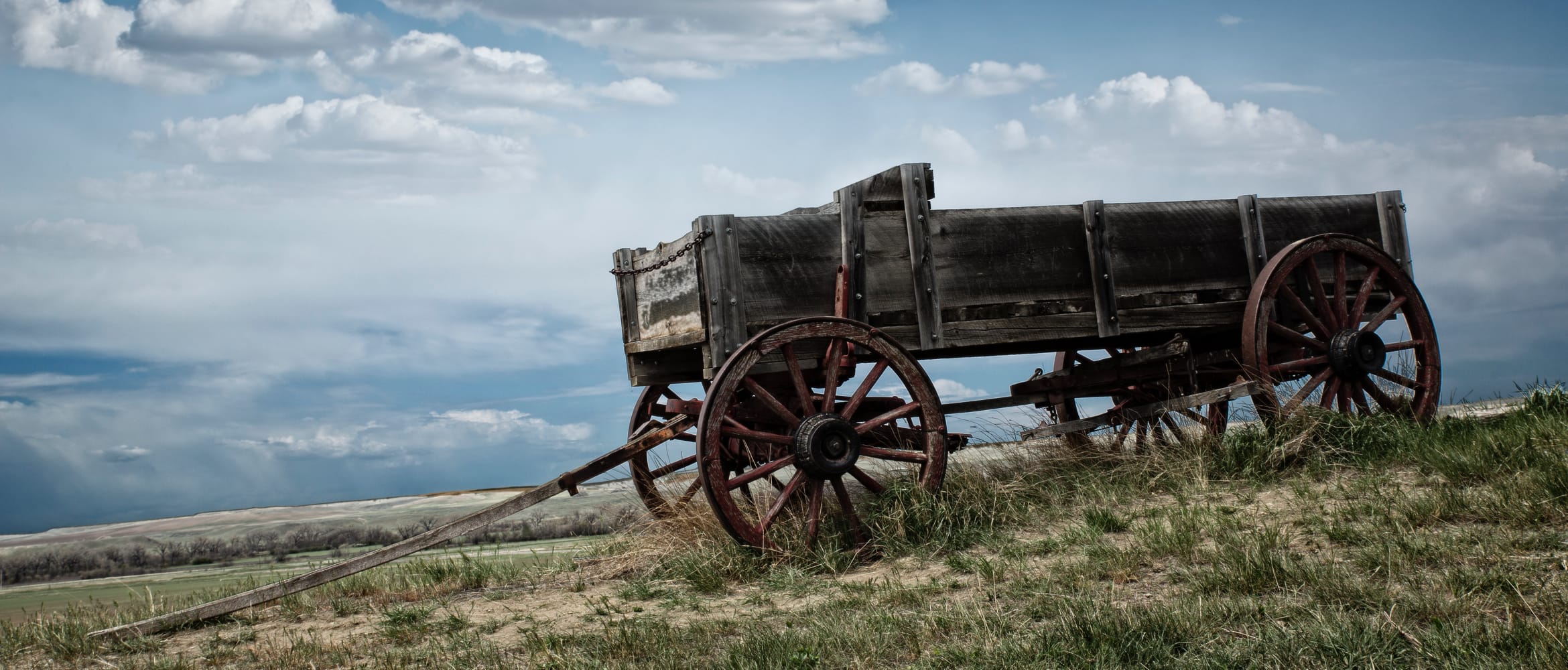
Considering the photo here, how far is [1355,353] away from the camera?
7.04 metres

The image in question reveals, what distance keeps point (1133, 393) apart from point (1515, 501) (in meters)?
3.51

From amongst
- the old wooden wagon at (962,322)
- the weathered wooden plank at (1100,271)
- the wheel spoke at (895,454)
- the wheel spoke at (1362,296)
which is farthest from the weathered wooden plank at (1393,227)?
the wheel spoke at (895,454)

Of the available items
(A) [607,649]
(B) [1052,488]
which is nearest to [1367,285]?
(B) [1052,488]

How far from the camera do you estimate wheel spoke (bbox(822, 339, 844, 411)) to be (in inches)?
221

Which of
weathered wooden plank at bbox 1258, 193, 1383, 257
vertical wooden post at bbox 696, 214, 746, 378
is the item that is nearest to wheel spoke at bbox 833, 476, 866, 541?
vertical wooden post at bbox 696, 214, 746, 378

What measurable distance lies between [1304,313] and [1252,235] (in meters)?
0.69

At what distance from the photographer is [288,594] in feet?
17.5

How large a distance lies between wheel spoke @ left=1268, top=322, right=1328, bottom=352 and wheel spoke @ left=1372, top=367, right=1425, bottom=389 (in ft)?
1.33

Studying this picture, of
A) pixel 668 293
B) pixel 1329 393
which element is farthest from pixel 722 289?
pixel 1329 393

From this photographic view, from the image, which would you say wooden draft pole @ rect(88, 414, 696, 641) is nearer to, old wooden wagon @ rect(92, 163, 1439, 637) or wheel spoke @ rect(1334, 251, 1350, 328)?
old wooden wagon @ rect(92, 163, 1439, 637)

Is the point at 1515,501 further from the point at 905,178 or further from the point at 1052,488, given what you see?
the point at 905,178

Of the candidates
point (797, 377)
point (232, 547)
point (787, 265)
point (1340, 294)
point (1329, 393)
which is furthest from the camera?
point (232, 547)

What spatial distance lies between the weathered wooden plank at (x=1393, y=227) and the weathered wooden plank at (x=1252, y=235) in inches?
52.3

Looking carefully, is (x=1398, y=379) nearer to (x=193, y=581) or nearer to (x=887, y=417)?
(x=887, y=417)
